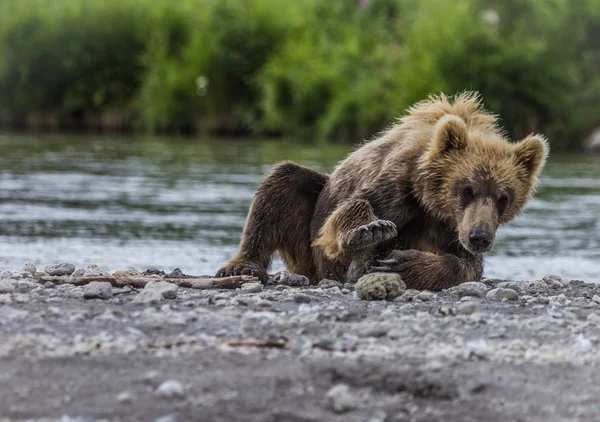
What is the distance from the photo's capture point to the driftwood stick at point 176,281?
19.4 feet

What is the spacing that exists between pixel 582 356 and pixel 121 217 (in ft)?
29.2

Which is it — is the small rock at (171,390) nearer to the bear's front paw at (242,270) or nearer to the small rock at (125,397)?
the small rock at (125,397)

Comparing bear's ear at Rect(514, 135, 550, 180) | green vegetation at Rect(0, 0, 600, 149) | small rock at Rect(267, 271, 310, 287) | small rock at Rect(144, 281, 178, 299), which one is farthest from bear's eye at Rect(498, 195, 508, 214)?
green vegetation at Rect(0, 0, 600, 149)

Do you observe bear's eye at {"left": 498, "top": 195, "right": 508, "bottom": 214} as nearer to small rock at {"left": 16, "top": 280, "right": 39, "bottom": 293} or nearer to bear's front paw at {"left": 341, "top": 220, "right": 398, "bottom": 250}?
bear's front paw at {"left": 341, "top": 220, "right": 398, "bottom": 250}

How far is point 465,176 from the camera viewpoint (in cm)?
662

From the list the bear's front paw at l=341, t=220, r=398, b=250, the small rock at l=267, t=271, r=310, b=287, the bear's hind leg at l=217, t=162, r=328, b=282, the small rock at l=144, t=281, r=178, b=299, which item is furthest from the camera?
the bear's hind leg at l=217, t=162, r=328, b=282

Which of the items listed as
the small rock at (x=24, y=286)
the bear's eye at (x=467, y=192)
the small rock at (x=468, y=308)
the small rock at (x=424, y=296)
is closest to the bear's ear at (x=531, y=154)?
the bear's eye at (x=467, y=192)

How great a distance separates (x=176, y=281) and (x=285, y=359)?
211 cm

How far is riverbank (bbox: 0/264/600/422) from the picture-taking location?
3746mm

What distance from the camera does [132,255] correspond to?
9.78 metres

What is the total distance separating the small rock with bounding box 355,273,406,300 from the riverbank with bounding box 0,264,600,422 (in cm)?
17

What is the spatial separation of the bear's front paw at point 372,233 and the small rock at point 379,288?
0.43 m

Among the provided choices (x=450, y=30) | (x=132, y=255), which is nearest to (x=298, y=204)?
(x=132, y=255)

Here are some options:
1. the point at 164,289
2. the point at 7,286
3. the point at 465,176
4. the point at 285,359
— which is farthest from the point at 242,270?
the point at 285,359
